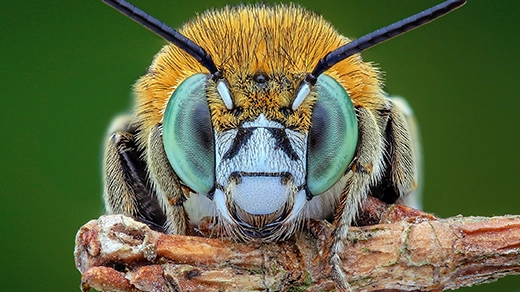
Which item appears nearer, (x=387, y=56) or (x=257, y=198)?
(x=257, y=198)

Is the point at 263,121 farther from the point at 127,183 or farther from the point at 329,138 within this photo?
the point at 127,183

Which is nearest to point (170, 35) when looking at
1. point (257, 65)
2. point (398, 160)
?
point (257, 65)

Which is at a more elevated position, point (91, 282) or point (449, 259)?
point (449, 259)

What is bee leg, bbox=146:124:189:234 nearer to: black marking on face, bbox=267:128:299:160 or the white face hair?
the white face hair

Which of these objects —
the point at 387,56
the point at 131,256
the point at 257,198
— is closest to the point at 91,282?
the point at 131,256

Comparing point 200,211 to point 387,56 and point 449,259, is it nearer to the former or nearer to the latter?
point 449,259

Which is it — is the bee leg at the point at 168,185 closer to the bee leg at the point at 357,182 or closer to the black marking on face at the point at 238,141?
the black marking on face at the point at 238,141

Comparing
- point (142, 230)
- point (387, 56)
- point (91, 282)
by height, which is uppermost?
point (387, 56)
